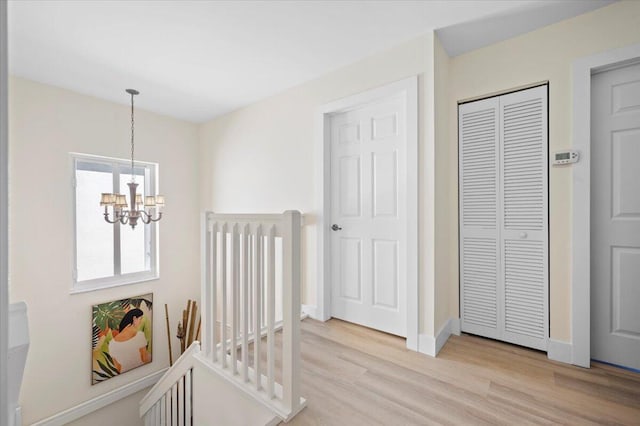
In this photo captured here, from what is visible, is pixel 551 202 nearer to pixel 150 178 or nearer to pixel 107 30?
pixel 107 30

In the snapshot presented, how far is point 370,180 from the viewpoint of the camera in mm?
2426

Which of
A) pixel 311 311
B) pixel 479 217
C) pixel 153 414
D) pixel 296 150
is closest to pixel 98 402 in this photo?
pixel 153 414

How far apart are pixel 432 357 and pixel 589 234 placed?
1.31 meters

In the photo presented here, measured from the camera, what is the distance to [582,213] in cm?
180

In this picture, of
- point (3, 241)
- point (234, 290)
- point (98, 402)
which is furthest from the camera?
point (98, 402)

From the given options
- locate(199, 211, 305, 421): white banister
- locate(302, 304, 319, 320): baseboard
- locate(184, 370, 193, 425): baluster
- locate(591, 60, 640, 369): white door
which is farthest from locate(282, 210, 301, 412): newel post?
locate(591, 60, 640, 369): white door

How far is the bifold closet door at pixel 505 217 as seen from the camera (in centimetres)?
198

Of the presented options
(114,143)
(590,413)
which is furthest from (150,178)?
(590,413)

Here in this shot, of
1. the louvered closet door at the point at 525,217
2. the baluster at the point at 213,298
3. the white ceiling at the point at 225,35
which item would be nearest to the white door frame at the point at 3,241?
the baluster at the point at 213,298

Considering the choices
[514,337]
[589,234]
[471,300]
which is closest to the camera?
[589,234]

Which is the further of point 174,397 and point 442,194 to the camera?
point 174,397

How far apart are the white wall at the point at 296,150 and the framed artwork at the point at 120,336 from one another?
1.58m

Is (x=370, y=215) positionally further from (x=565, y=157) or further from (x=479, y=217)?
(x=565, y=157)

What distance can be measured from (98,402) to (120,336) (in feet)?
2.15
